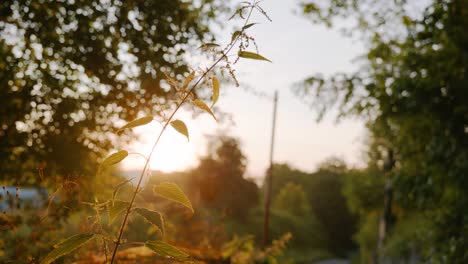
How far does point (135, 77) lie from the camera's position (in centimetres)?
456

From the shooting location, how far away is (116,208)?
1.20 metres

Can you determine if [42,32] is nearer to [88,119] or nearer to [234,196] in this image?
[88,119]

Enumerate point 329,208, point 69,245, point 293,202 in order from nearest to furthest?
point 69,245 < point 293,202 < point 329,208

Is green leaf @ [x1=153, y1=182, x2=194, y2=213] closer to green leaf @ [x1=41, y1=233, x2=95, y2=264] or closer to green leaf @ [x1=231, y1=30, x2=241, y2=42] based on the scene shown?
green leaf @ [x1=41, y1=233, x2=95, y2=264]

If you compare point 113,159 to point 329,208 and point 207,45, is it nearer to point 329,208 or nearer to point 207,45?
point 207,45

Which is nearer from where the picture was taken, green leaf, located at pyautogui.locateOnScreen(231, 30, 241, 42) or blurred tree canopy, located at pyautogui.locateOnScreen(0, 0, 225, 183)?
green leaf, located at pyautogui.locateOnScreen(231, 30, 241, 42)

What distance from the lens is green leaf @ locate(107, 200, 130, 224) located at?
1171 millimetres

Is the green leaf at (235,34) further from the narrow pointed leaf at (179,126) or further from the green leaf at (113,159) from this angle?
the green leaf at (113,159)

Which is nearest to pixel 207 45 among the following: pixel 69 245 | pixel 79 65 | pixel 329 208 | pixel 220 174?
pixel 69 245

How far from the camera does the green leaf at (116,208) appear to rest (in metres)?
1.17

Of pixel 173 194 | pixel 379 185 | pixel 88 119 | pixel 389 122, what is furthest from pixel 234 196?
pixel 173 194

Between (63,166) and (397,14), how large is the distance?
→ 262 inches

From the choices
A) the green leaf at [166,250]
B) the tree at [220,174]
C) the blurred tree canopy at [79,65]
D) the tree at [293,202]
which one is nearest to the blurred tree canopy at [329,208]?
the tree at [293,202]

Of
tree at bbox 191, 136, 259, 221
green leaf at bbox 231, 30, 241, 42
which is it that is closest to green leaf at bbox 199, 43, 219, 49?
green leaf at bbox 231, 30, 241, 42
